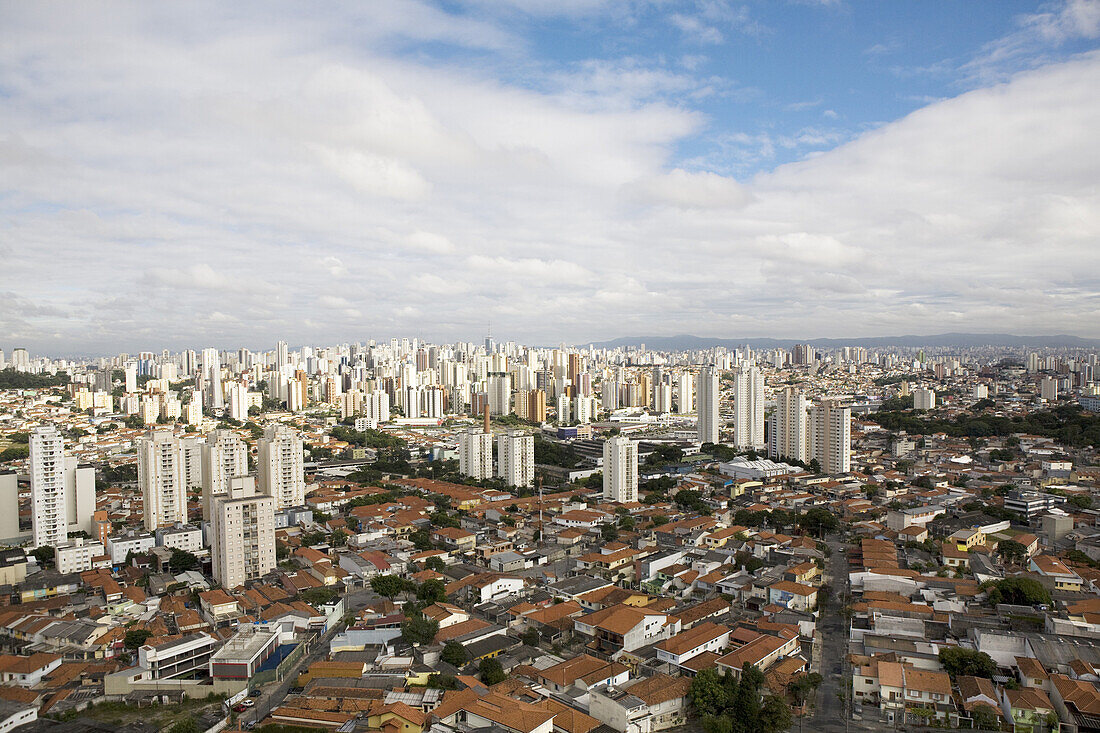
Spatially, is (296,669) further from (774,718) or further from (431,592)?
(774,718)

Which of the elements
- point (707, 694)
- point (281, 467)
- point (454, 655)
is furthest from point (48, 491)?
point (707, 694)

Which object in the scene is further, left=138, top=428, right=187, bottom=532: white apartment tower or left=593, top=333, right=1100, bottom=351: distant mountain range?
left=593, top=333, right=1100, bottom=351: distant mountain range

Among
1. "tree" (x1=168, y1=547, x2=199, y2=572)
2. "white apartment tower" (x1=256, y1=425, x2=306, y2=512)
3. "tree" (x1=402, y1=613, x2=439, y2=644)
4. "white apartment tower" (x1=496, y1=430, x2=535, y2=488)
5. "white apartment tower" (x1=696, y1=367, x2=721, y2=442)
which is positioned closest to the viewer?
"tree" (x1=402, y1=613, x2=439, y2=644)

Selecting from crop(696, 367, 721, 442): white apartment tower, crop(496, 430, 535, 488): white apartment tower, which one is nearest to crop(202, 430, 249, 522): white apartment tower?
crop(496, 430, 535, 488): white apartment tower

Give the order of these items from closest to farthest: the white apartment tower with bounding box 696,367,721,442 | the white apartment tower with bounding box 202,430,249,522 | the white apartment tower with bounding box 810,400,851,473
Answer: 1. the white apartment tower with bounding box 202,430,249,522
2. the white apartment tower with bounding box 810,400,851,473
3. the white apartment tower with bounding box 696,367,721,442

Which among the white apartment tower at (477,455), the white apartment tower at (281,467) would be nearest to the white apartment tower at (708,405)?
the white apartment tower at (477,455)

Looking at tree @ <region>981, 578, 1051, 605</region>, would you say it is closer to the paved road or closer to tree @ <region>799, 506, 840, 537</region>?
tree @ <region>799, 506, 840, 537</region>

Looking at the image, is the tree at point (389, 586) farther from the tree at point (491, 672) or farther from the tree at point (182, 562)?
the tree at point (182, 562)
